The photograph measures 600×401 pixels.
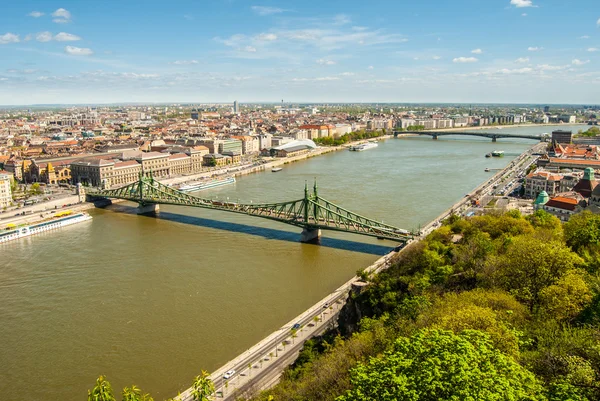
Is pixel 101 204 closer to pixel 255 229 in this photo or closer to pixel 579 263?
pixel 255 229

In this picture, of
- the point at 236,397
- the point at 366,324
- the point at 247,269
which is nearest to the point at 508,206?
the point at 247,269

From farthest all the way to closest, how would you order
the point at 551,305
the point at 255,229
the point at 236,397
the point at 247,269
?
the point at 255,229 → the point at 247,269 → the point at 236,397 → the point at 551,305

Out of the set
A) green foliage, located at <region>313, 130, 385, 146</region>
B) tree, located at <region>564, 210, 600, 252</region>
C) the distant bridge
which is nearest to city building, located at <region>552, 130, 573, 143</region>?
the distant bridge

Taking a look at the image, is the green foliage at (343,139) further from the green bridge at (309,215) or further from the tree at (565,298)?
→ the tree at (565,298)

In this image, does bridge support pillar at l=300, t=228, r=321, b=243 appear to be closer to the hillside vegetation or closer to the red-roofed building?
the hillside vegetation

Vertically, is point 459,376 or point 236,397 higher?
point 459,376

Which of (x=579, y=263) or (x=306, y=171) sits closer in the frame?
(x=579, y=263)
